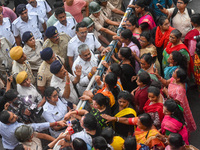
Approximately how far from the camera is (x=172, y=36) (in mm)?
4453

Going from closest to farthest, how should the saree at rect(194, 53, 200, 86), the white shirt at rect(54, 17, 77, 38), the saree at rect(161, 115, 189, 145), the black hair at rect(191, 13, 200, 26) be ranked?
the saree at rect(161, 115, 189, 145) → the saree at rect(194, 53, 200, 86) → the black hair at rect(191, 13, 200, 26) → the white shirt at rect(54, 17, 77, 38)

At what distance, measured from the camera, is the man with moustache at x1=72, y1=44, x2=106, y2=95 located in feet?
14.1

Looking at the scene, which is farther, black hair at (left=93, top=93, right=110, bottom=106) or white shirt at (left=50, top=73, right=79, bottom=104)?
white shirt at (left=50, top=73, right=79, bottom=104)

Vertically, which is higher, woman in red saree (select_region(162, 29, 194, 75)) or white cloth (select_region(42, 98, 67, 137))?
woman in red saree (select_region(162, 29, 194, 75))

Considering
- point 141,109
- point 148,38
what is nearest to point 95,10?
point 148,38

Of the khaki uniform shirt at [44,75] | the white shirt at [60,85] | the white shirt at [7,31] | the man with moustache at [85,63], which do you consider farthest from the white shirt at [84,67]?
the white shirt at [7,31]

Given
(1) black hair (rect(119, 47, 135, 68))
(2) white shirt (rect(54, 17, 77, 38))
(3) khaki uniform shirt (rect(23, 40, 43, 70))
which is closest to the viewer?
(1) black hair (rect(119, 47, 135, 68))

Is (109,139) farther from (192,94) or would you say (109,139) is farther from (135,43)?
(192,94)

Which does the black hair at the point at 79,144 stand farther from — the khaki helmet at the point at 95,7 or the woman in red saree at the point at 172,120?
the khaki helmet at the point at 95,7

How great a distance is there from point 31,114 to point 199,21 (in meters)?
3.44

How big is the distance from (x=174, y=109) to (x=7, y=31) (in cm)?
420

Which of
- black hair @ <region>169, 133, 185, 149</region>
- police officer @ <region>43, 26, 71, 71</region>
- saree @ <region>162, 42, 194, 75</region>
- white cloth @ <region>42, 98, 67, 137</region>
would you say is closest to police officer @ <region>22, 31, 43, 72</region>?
police officer @ <region>43, 26, 71, 71</region>

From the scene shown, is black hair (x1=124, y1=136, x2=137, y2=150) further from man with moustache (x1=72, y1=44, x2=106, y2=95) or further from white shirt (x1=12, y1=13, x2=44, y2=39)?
white shirt (x1=12, y1=13, x2=44, y2=39)

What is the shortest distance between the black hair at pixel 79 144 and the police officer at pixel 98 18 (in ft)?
9.64
